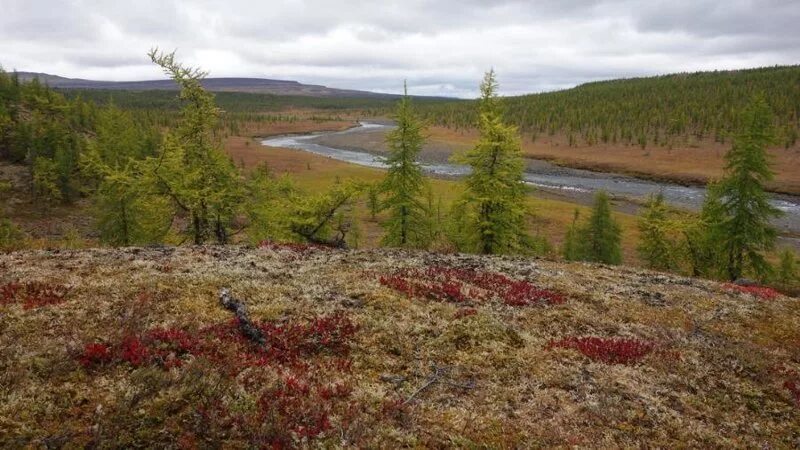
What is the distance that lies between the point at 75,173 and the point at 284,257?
234 ft

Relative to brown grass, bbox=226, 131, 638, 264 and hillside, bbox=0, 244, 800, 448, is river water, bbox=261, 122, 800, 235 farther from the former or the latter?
hillside, bbox=0, 244, 800, 448

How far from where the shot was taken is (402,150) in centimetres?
3375

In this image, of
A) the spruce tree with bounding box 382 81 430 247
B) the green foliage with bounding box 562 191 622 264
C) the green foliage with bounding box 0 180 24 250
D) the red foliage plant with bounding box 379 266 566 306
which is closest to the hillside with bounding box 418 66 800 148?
the green foliage with bounding box 562 191 622 264

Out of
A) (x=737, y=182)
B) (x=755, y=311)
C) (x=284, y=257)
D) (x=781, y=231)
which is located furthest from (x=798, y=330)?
(x=781, y=231)

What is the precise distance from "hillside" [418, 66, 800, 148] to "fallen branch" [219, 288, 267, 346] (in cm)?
9817

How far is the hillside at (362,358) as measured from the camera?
8500 millimetres

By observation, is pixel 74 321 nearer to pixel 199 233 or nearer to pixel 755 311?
pixel 199 233

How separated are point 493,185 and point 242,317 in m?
20.5

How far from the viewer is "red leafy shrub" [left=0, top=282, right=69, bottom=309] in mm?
12430

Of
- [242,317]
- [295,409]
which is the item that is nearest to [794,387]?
[295,409]

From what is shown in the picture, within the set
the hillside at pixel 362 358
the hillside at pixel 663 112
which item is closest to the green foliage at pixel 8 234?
the hillside at pixel 362 358

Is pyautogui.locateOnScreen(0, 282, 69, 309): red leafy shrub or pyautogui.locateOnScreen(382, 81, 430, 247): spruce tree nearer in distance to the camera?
pyautogui.locateOnScreen(0, 282, 69, 309): red leafy shrub

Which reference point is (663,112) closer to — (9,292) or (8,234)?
(8,234)

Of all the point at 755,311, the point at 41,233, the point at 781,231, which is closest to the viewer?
the point at 755,311
